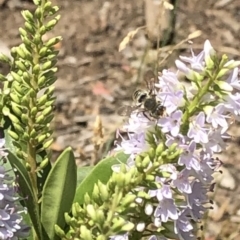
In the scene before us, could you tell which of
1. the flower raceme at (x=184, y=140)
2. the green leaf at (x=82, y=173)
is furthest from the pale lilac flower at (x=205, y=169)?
the green leaf at (x=82, y=173)

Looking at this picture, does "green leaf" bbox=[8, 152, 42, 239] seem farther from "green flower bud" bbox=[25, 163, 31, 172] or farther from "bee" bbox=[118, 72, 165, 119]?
"bee" bbox=[118, 72, 165, 119]

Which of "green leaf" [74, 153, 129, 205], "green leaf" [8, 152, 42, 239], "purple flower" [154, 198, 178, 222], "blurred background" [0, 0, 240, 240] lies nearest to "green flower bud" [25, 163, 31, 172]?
"green leaf" [8, 152, 42, 239]

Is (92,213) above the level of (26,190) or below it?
above

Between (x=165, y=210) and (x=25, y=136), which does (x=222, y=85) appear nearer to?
(x=165, y=210)

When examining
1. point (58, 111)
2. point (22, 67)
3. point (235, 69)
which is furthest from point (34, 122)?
point (58, 111)

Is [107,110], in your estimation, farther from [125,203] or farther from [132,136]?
[125,203]

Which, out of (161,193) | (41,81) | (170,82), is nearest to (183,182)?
(161,193)

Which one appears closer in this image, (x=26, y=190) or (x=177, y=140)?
(x=177, y=140)

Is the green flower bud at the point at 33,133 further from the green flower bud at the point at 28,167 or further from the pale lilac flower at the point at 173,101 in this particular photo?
the pale lilac flower at the point at 173,101
